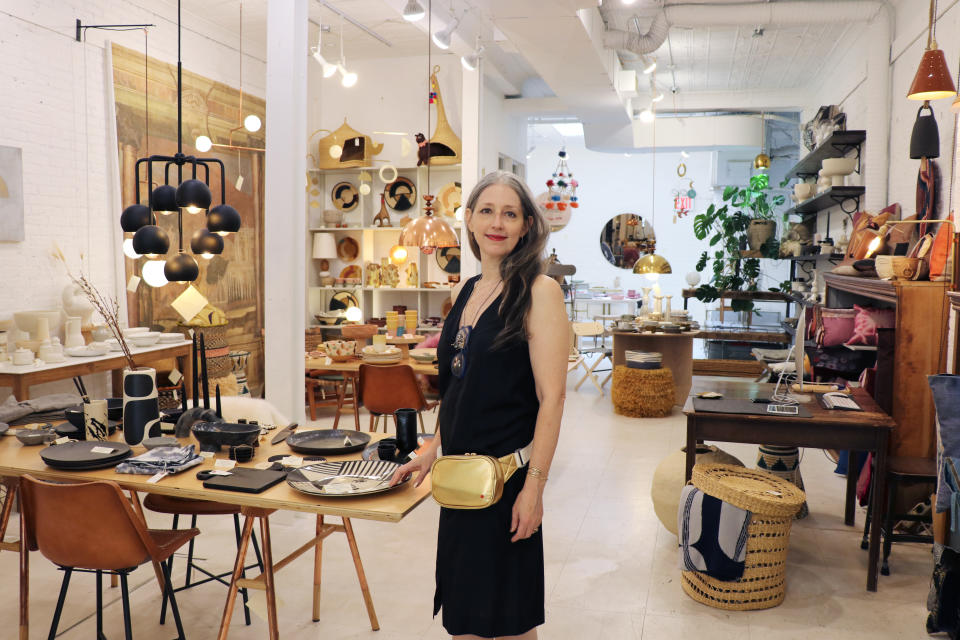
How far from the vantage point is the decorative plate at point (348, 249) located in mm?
9469

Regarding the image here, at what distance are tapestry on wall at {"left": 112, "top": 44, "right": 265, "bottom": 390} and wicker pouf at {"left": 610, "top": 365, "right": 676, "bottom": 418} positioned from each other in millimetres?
4260

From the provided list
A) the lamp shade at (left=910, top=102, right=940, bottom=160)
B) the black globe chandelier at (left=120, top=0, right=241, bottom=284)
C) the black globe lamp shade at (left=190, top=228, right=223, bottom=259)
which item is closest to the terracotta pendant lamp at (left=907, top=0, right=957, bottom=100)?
the lamp shade at (left=910, top=102, right=940, bottom=160)

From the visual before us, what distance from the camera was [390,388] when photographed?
215 inches

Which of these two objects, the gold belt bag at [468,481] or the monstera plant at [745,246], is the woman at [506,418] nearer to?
the gold belt bag at [468,481]

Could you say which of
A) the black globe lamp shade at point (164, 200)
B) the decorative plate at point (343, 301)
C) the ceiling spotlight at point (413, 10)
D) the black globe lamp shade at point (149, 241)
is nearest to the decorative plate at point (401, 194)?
the decorative plate at point (343, 301)

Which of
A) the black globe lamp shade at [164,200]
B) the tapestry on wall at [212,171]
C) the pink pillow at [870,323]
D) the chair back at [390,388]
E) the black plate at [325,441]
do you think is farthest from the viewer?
the tapestry on wall at [212,171]

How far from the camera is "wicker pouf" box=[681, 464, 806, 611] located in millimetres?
3344

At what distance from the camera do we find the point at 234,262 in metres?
8.27

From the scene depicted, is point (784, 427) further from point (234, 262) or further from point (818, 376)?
point (234, 262)

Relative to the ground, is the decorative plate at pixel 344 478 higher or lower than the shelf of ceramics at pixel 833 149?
lower

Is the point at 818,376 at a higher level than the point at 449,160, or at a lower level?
lower

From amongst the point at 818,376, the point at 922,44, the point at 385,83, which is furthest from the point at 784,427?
the point at 385,83

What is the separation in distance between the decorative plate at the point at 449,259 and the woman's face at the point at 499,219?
7.07 metres

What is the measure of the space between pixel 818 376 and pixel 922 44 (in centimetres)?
277
